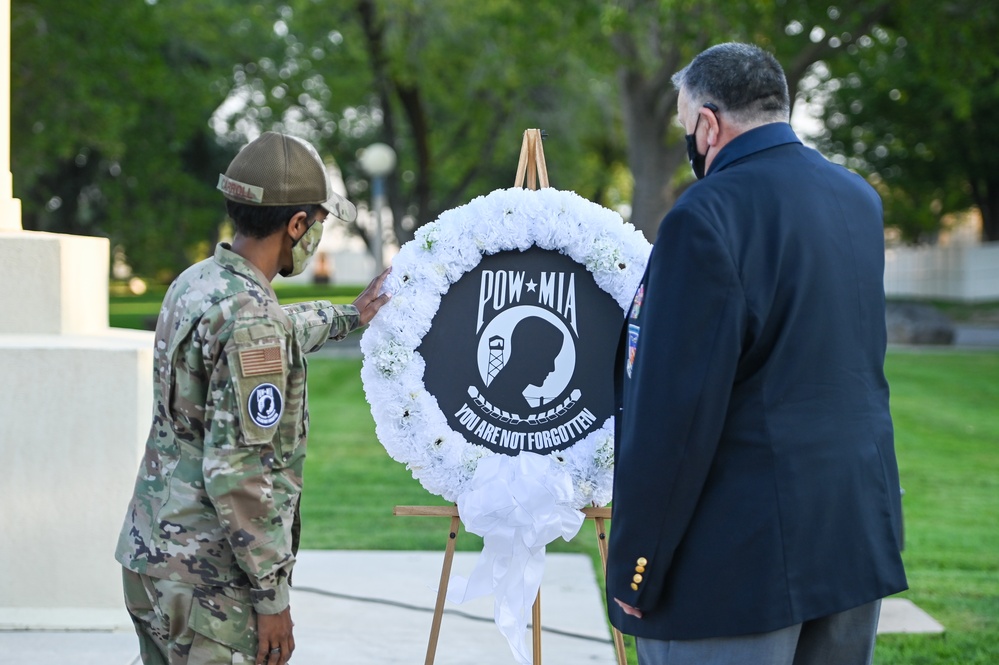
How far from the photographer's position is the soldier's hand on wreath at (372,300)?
3756 millimetres

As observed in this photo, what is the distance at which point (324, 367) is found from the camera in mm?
16578

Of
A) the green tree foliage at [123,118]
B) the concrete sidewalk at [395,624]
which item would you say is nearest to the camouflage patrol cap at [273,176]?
the concrete sidewalk at [395,624]

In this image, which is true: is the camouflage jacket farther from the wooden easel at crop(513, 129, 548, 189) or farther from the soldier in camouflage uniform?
the wooden easel at crop(513, 129, 548, 189)

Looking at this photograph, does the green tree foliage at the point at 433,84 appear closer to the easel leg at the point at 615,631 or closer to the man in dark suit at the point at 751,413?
the easel leg at the point at 615,631

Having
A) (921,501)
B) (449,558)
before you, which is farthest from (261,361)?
(921,501)

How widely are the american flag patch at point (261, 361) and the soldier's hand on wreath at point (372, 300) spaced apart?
1287 mm

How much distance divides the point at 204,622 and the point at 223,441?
0.45 m

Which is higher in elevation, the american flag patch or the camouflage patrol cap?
the camouflage patrol cap

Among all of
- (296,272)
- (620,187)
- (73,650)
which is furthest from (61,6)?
(620,187)

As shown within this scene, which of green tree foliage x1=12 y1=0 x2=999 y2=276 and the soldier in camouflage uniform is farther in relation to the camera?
green tree foliage x1=12 y1=0 x2=999 y2=276

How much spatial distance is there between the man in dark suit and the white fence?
27351 millimetres

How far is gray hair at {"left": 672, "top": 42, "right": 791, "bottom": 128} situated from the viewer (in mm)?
2379

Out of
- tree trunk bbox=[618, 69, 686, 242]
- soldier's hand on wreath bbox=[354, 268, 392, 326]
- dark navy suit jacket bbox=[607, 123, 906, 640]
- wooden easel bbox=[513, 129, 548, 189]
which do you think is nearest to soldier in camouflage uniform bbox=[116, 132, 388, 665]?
dark navy suit jacket bbox=[607, 123, 906, 640]

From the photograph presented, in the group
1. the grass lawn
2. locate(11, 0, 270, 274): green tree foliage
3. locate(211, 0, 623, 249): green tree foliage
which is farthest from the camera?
locate(11, 0, 270, 274): green tree foliage
